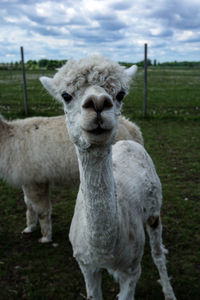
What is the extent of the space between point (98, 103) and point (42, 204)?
2823 mm

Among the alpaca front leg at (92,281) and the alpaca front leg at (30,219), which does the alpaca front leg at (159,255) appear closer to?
the alpaca front leg at (92,281)

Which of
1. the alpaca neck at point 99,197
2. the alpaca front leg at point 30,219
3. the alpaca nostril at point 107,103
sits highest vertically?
the alpaca nostril at point 107,103

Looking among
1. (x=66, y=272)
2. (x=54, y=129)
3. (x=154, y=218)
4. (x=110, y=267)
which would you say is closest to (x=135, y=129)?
(x=54, y=129)

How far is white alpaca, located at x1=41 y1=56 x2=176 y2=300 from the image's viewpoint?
57.1 inches

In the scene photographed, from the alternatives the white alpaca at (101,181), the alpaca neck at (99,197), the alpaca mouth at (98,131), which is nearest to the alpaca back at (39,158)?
the white alpaca at (101,181)

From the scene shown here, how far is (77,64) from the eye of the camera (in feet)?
5.18

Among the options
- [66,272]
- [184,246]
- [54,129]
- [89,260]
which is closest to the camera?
[89,260]

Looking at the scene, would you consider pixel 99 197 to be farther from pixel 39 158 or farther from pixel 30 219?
pixel 30 219

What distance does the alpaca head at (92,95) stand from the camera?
1389mm

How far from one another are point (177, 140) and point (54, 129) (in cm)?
469

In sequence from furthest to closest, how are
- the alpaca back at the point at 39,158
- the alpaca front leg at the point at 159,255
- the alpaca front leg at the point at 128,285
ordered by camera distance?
the alpaca back at the point at 39,158 < the alpaca front leg at the point at 159,255 < the alpaca front leg at the point at 128,285

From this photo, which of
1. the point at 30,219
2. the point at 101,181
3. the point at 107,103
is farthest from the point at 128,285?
the point at 30,219

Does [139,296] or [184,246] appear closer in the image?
[139,296]

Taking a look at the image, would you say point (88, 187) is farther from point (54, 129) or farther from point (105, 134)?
point (54, 129)
